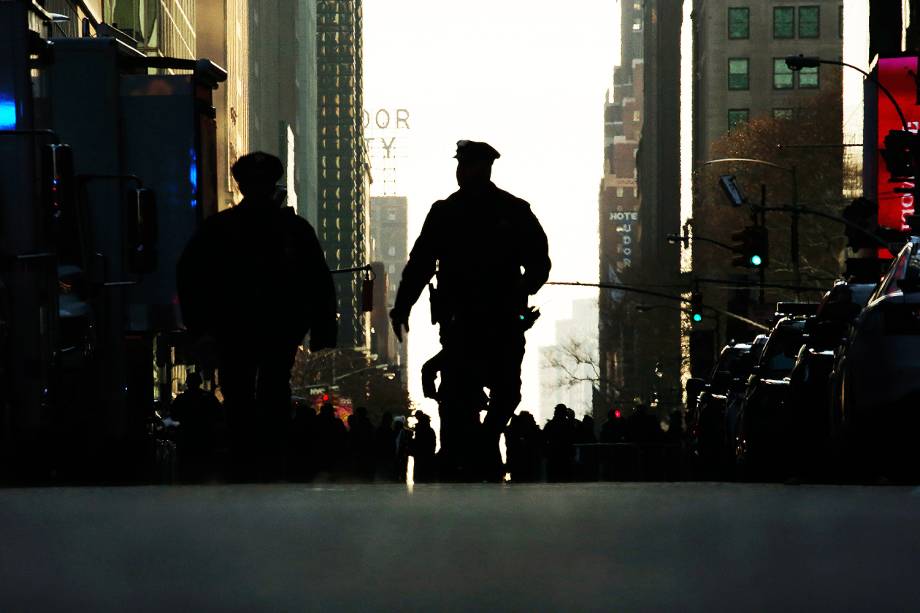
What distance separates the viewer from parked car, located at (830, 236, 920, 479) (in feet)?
39.7

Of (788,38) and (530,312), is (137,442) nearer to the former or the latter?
(530,312)

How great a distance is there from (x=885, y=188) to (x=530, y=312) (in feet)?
153

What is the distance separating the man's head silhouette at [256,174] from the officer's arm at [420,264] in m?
0.87

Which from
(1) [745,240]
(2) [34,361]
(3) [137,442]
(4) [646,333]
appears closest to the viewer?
(2) [34,361]

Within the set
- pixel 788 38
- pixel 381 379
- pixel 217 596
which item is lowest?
pixel 381 379

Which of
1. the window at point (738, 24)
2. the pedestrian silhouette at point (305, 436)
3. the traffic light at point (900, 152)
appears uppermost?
the window at point (738, 24)

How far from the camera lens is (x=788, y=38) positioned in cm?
11906

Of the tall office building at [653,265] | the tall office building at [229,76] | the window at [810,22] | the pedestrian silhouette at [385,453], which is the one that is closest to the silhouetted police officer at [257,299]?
the pedestrian silhouette at [385,453]

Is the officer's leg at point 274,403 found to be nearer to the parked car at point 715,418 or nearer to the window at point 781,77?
the parked car at point 715,418

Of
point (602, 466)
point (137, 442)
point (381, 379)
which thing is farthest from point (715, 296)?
point (137, 442)

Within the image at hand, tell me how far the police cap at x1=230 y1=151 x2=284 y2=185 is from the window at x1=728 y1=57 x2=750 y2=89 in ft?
362

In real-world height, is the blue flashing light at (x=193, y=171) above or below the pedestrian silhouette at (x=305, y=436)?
above

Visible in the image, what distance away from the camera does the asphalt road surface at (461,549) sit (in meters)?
5.70

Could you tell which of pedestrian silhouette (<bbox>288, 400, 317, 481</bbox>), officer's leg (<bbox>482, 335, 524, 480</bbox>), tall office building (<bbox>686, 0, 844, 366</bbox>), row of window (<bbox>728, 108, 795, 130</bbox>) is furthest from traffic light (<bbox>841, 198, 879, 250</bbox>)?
row of window (<bbox>728, 108, 795, 130</bbox>)
